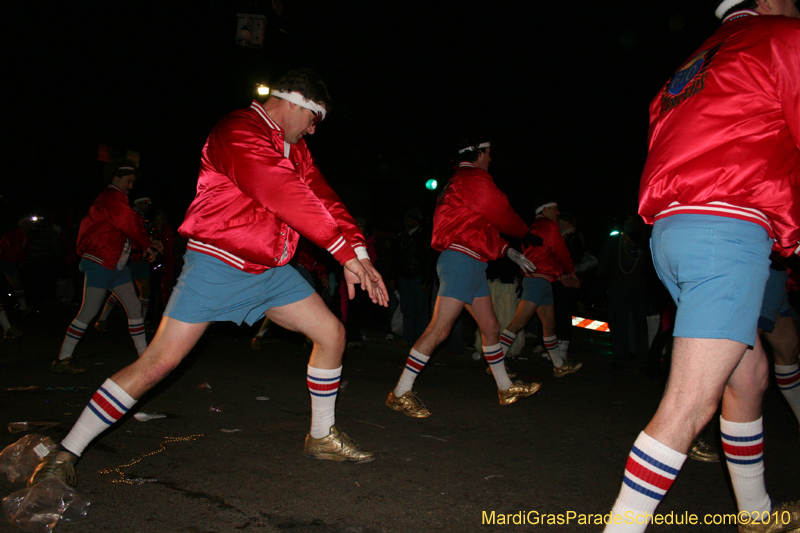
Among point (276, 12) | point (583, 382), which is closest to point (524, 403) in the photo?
point (583, 382)

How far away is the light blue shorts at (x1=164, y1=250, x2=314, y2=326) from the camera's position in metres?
2.71

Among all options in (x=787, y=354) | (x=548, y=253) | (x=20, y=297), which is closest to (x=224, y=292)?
(x=787, y=354)

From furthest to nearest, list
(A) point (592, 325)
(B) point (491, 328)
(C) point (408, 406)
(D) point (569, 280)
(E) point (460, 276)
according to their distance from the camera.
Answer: (A) point (592, 325), (D) point (569, 280), (B) point (491, 328), (E) point (460, 276), (C) point (408, 406)

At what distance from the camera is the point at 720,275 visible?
181 cm

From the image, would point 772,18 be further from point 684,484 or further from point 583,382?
point 583,382

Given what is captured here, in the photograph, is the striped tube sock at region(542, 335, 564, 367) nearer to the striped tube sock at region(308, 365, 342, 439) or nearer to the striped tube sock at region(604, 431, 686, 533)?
the striped tube sock at region(308, 365, 342, 439)

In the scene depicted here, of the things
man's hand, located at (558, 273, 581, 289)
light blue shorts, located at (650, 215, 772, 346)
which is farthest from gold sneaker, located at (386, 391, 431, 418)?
man's hand, located at (558, 273, 581, 289)

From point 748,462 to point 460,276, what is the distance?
2.48 meters

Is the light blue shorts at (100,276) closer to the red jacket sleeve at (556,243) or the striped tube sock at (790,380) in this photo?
the red jacket sleeve at (556,243)

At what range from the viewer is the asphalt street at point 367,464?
2.50m

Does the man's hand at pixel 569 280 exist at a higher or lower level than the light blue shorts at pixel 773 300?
lower

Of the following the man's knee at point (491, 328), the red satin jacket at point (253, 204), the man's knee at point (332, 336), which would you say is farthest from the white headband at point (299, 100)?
the man's knee at point (491, 328)

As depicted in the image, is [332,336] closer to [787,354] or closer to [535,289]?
[787,354]

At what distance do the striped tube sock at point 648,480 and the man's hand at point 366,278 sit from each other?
130 cm
